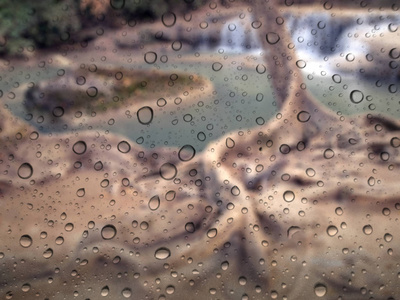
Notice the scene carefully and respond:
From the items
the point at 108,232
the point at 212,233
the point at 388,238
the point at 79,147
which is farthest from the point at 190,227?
the point at 388,238

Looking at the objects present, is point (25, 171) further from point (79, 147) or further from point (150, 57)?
point (150, 57)

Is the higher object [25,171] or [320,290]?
[25,171]

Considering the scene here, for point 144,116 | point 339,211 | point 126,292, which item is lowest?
point 126,292

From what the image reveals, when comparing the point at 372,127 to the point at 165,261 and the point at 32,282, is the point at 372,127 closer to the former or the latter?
the point at 165,261

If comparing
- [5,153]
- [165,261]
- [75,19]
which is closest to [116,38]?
[75,19]

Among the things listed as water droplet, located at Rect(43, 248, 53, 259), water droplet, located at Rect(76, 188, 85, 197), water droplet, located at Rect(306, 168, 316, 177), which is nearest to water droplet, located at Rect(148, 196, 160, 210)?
water droplet, located at Rect(76, 188, 85, 197)

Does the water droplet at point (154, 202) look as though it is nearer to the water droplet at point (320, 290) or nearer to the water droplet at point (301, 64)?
the water droplet at point (320, 290)

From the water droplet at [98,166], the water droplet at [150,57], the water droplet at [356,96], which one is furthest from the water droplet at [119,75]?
the water droplet at [356,96]
